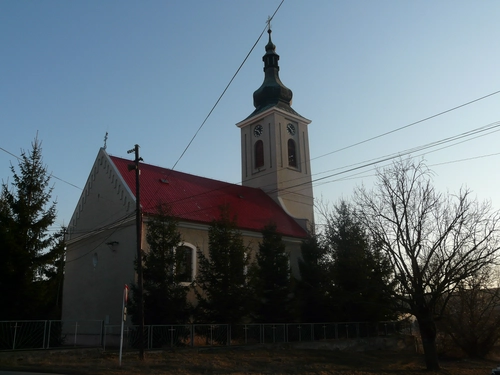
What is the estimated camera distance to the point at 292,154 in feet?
124

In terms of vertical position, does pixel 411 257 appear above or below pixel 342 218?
below

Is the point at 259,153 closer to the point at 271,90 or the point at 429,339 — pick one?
the point at 271,90

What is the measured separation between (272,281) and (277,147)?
14407mm

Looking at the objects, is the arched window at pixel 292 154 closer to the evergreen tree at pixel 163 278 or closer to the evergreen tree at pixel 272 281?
the evergreen tree at pixel 272 281

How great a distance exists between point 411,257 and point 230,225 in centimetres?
852

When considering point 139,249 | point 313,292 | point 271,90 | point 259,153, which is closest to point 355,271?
point 313,292

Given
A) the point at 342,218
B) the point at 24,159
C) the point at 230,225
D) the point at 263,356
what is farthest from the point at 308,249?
the point at 24,159

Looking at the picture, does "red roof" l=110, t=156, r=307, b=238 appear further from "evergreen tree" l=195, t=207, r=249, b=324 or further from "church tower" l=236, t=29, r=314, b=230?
"evergreen tree" l=195, t=207, r=249, b=324

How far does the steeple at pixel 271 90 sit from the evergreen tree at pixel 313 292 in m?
15.4

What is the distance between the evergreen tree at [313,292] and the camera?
2602 cm

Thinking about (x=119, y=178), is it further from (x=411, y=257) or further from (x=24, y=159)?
(x=411, y=257)

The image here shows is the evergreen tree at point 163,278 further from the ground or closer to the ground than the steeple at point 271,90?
closer to the ground

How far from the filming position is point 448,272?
725 inches

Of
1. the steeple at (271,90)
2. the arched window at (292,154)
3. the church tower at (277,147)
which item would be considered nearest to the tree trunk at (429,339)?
the church tower at (277,147)
